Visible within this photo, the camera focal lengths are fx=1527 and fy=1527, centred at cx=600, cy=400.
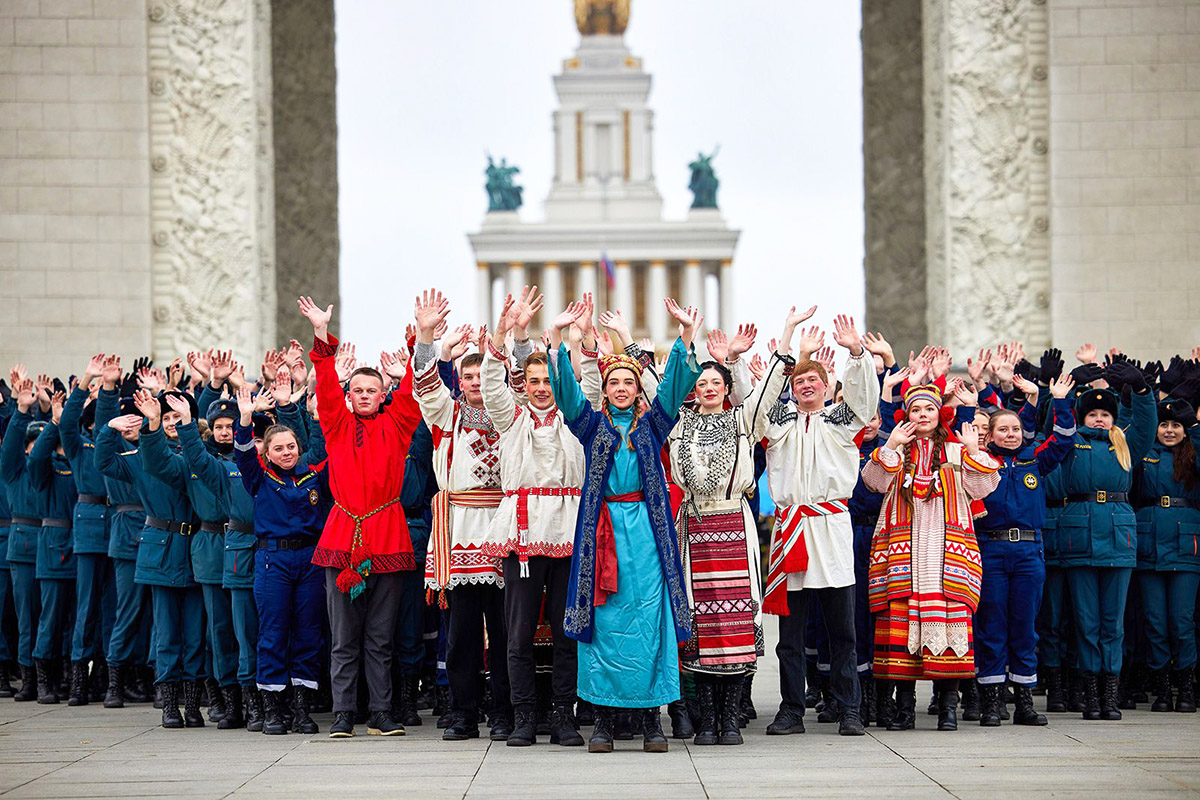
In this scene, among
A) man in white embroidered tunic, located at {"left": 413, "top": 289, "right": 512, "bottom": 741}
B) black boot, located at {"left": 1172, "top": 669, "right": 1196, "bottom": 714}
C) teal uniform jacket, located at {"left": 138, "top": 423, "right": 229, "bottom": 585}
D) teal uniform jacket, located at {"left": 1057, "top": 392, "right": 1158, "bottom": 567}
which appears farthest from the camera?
black boot, located at {"left": 1172, "top": 669, "right": 1196, "bottom": 714}

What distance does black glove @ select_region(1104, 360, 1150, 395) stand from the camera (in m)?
8.51

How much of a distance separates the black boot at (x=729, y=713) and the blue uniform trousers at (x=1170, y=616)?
2.71 meters

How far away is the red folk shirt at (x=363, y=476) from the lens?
7.62m

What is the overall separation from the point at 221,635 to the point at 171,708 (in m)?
0.50

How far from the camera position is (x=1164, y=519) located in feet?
28.4

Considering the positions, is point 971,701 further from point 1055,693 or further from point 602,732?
point 602,732

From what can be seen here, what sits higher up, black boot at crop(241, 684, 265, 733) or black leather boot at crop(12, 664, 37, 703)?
black boot at crop(241, 684, 265, 733)

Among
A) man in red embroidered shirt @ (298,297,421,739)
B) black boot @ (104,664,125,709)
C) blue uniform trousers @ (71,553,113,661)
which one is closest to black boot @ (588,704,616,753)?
man in red embroidered shirt @ (298,297,421,739)

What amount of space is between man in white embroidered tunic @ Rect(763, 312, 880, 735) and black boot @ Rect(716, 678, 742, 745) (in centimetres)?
40

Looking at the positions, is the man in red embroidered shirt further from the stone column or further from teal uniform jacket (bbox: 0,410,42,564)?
the stone column

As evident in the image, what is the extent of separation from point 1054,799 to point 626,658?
2072mm

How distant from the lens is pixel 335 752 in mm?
7070

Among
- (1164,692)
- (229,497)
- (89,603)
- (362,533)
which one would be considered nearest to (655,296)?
(89,603)

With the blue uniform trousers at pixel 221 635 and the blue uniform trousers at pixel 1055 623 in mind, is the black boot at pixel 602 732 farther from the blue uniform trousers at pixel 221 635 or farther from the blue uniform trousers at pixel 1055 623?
the blue uniform trousers at pixel 1055 623
